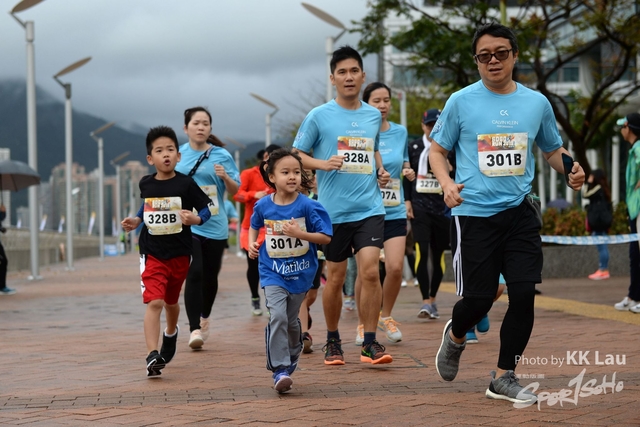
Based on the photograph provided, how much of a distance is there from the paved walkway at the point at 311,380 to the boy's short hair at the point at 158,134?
1633 mm

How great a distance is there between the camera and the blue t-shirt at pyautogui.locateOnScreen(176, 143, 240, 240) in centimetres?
919

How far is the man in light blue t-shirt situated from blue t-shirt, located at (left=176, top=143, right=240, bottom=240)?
174 cm

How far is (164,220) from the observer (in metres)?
7.52

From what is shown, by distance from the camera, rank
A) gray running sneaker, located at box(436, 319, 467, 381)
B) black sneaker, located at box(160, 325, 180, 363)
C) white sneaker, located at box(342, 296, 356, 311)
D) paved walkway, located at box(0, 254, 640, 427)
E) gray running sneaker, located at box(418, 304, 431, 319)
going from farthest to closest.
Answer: white sneaker, located at box(342, 296, 356, 311), gray running sneaker, located at box(418, 304, 431, 319), black sneaker, located at box(160, 325, 180, 363), gray running sneaker, located at box(436, 319, 467, 381), paved walkway, located at box(0, 254, 640, 427)

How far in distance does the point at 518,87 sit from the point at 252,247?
2.01 meters

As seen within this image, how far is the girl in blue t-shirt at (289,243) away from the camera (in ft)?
21.6

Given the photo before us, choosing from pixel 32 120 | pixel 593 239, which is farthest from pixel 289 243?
pixel 32 120

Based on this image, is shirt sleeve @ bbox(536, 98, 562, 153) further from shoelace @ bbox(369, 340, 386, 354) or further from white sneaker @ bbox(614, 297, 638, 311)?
white sneaker @ bbox(614, 297, 638, 311)

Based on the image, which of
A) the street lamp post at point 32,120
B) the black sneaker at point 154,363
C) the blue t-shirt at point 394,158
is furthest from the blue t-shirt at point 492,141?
the street lamp post at point 32,120

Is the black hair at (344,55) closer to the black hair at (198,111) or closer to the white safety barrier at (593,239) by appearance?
the black hair at (198,111)

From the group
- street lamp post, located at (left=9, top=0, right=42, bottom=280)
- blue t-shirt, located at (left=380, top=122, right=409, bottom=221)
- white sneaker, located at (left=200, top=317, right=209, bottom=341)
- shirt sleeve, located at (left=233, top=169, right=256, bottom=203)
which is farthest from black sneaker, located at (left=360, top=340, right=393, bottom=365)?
street lamp post, located at (left=9, top=0, right=42, bottom=280)

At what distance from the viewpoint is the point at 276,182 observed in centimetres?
672

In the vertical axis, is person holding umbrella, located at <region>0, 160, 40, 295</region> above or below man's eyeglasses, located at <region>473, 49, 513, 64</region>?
below

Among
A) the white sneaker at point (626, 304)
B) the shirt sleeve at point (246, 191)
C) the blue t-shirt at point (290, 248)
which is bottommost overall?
the white sneaker at point (626, 304)
